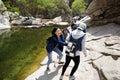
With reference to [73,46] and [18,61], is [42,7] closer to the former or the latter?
[18,61]

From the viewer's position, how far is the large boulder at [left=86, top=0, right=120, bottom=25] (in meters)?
24.6

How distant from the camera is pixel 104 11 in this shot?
2527 centimetres

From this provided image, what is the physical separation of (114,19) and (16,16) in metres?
44.2

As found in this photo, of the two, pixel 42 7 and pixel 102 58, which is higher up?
pixel 102 58

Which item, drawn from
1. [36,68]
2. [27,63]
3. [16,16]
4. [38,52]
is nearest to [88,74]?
[36,68]

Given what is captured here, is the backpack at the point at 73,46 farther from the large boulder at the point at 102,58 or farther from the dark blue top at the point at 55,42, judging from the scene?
the large boulder at the point at 102,58

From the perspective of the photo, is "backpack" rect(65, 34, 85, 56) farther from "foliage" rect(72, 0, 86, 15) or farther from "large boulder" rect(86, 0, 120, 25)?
"foliage" rect(72, 0, 86, 15)

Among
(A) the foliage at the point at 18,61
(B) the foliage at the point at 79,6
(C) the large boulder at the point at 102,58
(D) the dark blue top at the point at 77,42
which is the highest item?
(D) the dark blue top at the point at 77,42

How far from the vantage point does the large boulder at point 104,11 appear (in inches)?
967

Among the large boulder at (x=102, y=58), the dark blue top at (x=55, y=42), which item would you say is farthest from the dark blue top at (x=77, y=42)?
the large boulder at (x=102, y=58)

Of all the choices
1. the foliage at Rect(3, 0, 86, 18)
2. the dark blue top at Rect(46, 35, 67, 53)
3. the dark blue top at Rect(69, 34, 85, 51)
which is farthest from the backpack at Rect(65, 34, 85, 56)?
the foliage at Rect(3, 0, 86, 18)

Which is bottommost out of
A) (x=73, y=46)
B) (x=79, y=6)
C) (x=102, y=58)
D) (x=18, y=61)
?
(x=79, y=6)

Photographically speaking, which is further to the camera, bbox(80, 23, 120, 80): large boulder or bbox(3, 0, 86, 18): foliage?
bbox(3, 0, 86, 18): foliage

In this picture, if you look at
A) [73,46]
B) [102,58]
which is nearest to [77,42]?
[73,46]
